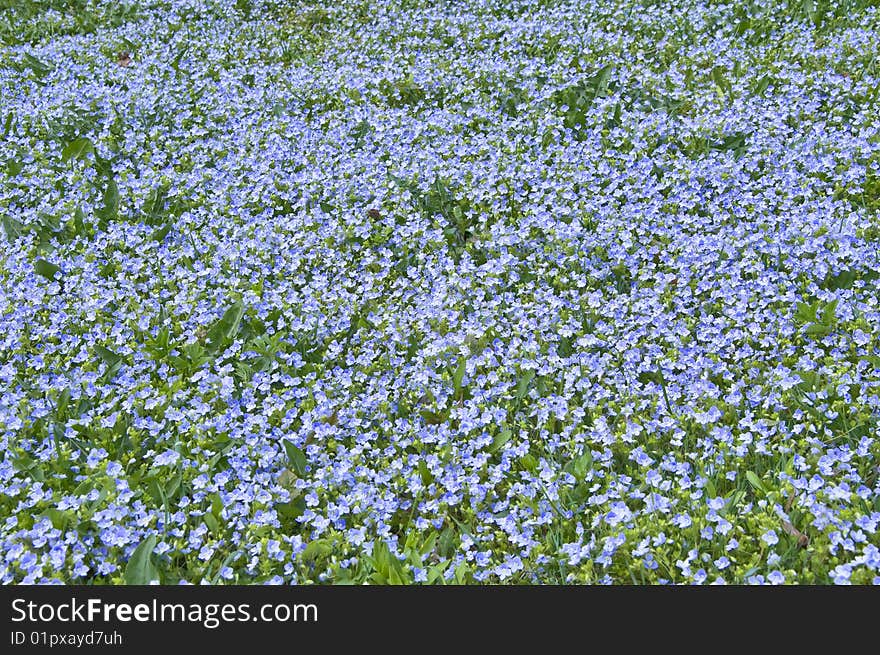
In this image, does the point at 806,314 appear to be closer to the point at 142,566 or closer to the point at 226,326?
the point at 226,326

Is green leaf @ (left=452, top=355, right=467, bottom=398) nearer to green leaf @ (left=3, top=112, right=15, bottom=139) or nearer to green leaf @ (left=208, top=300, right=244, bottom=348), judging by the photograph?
green leaf @ (left=208, top=300, right=244, bottom=348)

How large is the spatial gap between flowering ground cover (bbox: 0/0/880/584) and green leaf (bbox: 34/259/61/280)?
12mm

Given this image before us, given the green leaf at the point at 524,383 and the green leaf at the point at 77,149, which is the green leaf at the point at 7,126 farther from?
the green leaf at the point at 524,383

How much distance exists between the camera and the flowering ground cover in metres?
3.36

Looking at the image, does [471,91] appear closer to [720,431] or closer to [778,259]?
[778,259]

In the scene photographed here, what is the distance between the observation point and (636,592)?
9.76 ft

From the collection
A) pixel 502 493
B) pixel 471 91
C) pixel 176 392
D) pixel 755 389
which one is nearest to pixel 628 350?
Answer: pixel 755 389

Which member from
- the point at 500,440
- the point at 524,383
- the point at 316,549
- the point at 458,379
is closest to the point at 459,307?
the point at 458,379

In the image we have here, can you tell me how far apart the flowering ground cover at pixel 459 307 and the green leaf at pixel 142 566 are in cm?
2

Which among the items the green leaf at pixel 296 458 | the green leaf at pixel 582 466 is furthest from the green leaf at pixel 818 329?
the green leaf at pixel 296 458

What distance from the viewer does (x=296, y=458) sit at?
3.72 metres

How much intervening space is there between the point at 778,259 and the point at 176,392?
10.1 ft

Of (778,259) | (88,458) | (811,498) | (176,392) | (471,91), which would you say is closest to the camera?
(811,498)

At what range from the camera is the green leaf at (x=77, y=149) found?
6102mm
